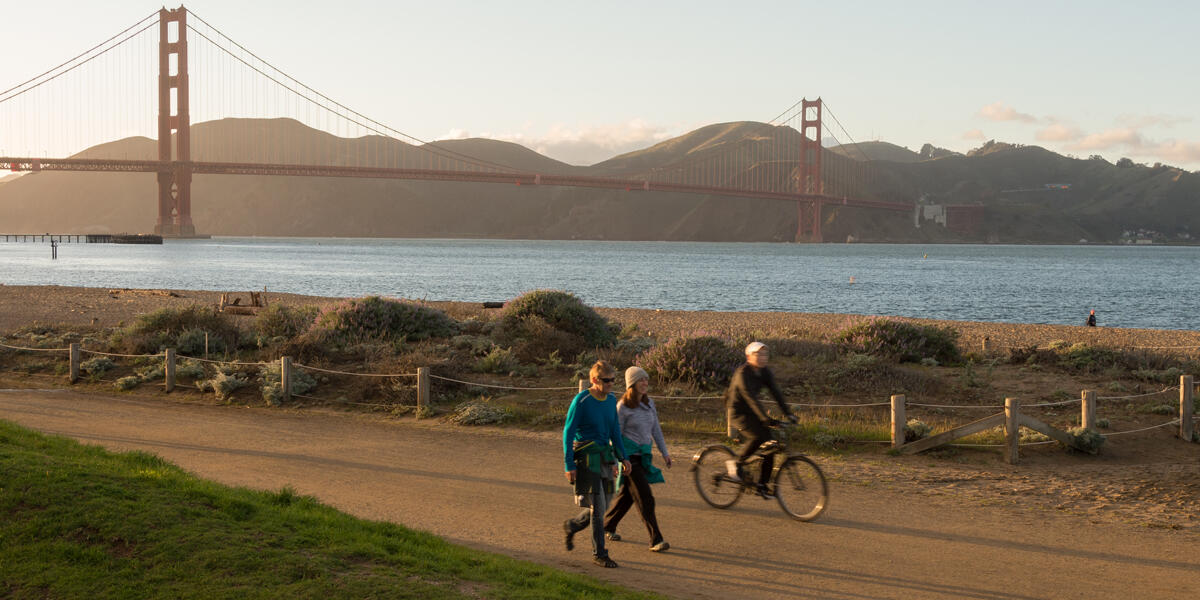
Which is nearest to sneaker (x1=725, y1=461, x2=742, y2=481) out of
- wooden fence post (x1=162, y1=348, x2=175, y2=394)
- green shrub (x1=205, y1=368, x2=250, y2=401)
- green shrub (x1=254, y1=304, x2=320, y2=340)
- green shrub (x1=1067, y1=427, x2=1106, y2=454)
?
green shrub (x1=1067, y1=427, x2=1106, y2=454)

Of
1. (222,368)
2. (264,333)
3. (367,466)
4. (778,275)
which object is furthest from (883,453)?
(778,275)

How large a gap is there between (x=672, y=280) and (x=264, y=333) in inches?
2162

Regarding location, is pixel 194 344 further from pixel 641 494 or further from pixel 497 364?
pixel 641 494

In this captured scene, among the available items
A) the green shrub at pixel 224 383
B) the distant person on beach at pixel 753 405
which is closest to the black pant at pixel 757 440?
the distant person on beach at pixel 753 405

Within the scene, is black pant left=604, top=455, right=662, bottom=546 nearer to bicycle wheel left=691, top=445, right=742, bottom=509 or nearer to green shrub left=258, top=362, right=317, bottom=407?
bicycle wheel left=691, top=445, right=742, bottom=509

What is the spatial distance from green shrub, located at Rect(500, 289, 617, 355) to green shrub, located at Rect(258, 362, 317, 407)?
4887 millimetres

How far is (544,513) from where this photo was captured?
9062 millimetres

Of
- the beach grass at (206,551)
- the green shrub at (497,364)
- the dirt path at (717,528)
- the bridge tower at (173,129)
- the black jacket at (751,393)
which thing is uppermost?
the bridge tower at (173,129)

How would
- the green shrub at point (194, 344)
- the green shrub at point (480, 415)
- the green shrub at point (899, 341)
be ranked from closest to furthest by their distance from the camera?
1. the green shrub at point (480, 415)
2. the green shrub at point (899, 341)
3. the green shrub at point (194, 344)

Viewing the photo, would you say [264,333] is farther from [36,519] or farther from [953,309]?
[953,309]

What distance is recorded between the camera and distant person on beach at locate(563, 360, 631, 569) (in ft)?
23.8

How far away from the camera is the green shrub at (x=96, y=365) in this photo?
1817cm

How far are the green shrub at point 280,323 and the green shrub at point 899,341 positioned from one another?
36.6 feet

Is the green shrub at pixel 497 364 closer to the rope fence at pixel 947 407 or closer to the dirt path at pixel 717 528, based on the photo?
the rope fence at pixel 947 407
